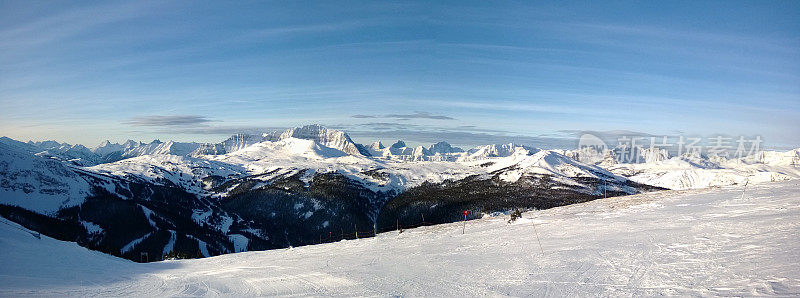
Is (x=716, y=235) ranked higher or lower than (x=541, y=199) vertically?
higher

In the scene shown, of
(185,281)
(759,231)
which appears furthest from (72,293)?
(759,231)

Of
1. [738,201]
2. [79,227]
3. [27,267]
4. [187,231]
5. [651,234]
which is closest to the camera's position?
[27,267]

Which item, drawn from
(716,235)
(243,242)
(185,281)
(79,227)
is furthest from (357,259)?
(79,227)

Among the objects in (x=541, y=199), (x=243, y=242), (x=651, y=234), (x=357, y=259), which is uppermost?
(x=651, y=234)

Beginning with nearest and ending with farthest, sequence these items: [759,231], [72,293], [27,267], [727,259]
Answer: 1. [727,259]
2. [72,293]
3. [759,231]
4. [27,267]

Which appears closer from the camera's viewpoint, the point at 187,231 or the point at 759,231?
the point at 759,231

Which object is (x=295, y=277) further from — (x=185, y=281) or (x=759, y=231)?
(x=759, y=231)
